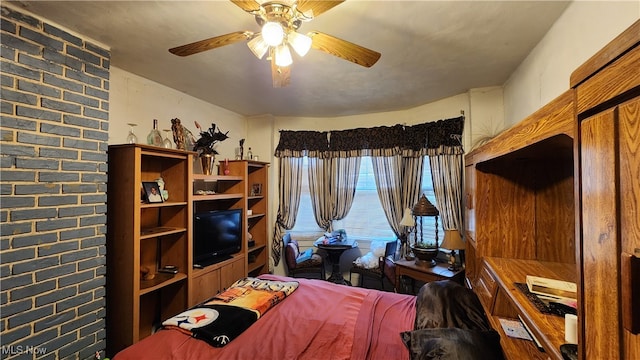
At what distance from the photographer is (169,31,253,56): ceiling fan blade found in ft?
4.62

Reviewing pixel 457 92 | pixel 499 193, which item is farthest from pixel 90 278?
pixel 457 92

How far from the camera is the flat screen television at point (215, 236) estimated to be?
9.21ft

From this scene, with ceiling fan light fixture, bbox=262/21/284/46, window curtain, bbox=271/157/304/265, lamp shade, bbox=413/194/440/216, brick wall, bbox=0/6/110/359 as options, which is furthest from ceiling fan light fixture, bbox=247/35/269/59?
window curtain, bbox=271/157/304/265

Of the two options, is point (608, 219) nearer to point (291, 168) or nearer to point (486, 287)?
point (486, 287)

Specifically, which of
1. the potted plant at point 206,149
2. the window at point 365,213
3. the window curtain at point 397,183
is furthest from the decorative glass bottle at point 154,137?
the window curtain at point 397,183

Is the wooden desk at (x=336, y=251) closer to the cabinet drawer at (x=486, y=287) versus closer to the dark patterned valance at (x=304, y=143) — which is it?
the dark patterned valance at (x=304, y=143)

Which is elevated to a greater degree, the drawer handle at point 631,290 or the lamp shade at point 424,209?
the drawer handle at point 631,290

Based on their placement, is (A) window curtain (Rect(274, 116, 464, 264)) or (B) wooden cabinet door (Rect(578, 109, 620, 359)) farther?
(A) window curtain (Rect(274, 116, 464, 264))

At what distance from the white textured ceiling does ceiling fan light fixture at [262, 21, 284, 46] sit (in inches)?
17.7

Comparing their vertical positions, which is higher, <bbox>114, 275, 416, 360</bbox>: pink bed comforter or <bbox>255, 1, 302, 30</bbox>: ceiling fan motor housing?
<bbox>255, 1, 302, 30</bbox>: ceiling fan motor housing

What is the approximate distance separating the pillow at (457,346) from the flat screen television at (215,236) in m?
2.21

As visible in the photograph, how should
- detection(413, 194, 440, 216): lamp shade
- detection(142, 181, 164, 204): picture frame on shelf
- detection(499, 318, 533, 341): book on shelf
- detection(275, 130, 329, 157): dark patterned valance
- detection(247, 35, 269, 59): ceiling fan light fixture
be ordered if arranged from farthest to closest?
detection(275, 130, 329, 157): dark patterned valance, detection(413, 194, 440, 216): lamp shade, detection(142, 181, 164, 204): picture frame on shelf, detection(247, 35, 269, 59): ceiling fan light fixture, detection(499, 318, 533, 341): book on shelf

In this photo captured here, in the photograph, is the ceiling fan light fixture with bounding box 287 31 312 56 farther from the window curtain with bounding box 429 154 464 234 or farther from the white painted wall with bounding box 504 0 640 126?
the window curtain with bounding box 429 154 464 234

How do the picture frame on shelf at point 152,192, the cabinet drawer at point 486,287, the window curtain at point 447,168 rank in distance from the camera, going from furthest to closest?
the window curtain at point 447,168
the picture frame on shelf at point 152,192
the cabinet drawer at point 486,287
